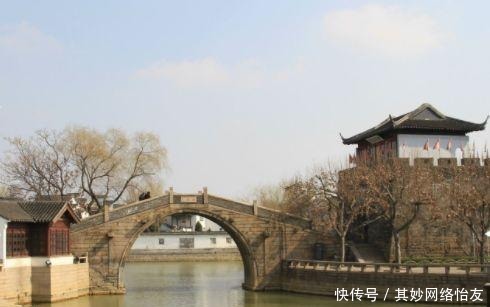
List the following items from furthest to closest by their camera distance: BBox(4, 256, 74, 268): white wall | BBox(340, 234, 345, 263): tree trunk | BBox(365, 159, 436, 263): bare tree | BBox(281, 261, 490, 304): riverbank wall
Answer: BBox(340, 234, 345, 263): tree trunk, BBox(365, 159, 436, 263): bare tree, BBox(4, 256, 74, 268): white wall, BBox(281, 261, 490, 304): riverbank wall

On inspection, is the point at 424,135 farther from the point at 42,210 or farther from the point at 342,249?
the point at 42,210

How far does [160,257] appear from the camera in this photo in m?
59.3

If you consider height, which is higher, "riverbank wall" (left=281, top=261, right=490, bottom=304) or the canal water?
"riverbank wall" (left=281, top=261, right=490, bottom=304)

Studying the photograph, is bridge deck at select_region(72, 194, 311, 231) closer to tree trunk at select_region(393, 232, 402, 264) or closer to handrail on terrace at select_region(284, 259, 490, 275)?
handrail on terrace at select_region(284, 259, 490, 275)

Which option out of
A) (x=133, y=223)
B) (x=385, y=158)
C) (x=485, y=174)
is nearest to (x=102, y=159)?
(x=133, y=223)

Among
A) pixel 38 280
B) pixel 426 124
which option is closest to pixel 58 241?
pixel 38 280

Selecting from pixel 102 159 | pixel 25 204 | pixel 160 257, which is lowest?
pixel 160 257

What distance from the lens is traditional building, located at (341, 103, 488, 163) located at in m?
36.9

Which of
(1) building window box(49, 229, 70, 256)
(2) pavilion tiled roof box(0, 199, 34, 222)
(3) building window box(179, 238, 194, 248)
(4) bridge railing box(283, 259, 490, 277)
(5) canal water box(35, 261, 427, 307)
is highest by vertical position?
(2) pavilion tiled roof box(0, 199, 34, 222)

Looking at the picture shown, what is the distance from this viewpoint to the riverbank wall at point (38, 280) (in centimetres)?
2794

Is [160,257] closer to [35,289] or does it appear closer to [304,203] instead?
[304,203]

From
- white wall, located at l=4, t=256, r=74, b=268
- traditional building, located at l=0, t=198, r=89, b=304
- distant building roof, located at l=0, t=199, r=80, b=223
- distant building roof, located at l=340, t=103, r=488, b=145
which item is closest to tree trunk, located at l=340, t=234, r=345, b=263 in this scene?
distant building roof, located at l=340, t=103, r=488, b=145

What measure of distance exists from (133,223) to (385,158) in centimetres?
1281

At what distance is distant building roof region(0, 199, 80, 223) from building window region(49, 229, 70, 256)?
0.76 meters
